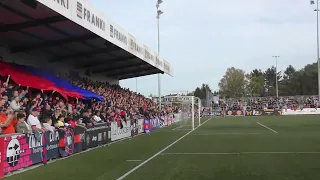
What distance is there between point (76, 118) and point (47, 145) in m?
5.41

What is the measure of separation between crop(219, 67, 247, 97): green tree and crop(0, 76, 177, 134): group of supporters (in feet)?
268

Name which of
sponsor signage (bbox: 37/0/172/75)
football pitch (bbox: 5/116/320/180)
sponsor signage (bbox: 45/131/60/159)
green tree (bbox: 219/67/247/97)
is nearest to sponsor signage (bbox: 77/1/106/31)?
sponsor signage (bbox: 37/0/172/75)

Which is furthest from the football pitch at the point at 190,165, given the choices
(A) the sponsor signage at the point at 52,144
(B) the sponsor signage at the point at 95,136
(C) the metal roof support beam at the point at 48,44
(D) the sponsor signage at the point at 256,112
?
(D) the sponsor signage at the point at 256,112

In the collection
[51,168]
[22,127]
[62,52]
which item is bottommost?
[51,168]

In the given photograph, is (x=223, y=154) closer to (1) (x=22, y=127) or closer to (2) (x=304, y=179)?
(2) (x=304, y=179)

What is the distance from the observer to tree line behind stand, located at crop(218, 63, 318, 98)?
112750mm

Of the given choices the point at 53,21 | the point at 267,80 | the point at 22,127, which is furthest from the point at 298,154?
the point at 267,80

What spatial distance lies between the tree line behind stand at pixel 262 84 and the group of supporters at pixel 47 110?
82.0 meters

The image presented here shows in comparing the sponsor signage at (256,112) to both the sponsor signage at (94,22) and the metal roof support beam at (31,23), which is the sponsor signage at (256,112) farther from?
the metal roof support beam at (31,23)

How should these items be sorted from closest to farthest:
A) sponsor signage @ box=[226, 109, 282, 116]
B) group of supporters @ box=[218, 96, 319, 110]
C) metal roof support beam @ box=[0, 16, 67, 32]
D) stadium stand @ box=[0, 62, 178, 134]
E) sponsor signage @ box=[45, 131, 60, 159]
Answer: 1. stadium stand @ box=[0, 62, 178, 134]
2. sponsor signage @ box=[45, 131, 60, 159]
3. metal roof support beam @ box=[0, 16, 67, 32]
4. sponsor signage @ box=[226, 109, 282, 116]
5. group of supporters @ box=[218, 96, 319, 110]

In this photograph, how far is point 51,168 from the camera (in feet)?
41.9

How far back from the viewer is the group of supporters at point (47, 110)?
43.1 ft

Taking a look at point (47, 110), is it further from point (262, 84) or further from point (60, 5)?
point (262, 84)

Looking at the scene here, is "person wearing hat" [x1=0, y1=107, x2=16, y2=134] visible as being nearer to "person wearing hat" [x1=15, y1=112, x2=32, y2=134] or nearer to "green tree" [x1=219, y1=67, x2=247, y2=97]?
"person wearing hat" [x1=15, y1=112, x2=32, y2=134]
